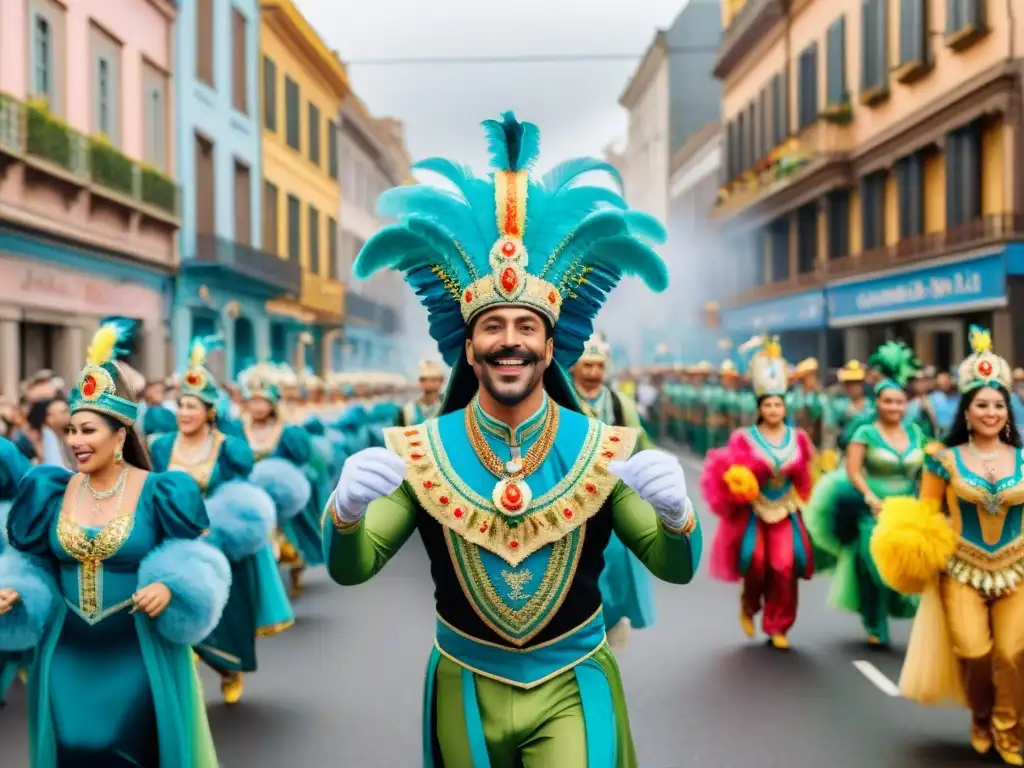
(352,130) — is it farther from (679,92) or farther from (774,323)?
(679,92)

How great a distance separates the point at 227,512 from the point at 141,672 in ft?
7.50

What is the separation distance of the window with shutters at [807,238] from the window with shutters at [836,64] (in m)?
3.51

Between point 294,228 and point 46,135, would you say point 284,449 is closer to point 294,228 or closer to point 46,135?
point 46,135

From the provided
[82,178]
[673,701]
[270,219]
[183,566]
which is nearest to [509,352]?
[183,566]

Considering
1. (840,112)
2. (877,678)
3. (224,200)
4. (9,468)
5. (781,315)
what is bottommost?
(877,678)

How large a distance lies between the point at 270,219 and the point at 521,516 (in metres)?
32.7

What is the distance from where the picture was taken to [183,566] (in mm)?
5320

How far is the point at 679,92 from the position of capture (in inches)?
2640

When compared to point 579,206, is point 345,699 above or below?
below

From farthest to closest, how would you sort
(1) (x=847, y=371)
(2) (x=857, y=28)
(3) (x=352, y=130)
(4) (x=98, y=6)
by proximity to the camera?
(3) (x=352, y=130), (2) (x=857, y=28), (4) (x=98, y=6), (1) (x=847, y=371)

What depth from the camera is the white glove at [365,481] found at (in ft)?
12.0

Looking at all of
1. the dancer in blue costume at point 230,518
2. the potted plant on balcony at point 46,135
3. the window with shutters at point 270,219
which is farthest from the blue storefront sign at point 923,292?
the dancer in blue costume at point 230,518

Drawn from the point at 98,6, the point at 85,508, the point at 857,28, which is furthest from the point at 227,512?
the point at 857,28

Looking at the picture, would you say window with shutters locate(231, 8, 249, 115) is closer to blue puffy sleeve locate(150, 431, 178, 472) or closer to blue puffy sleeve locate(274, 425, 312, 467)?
blue puffy sleeve locate(274, 425, 312, 467)
